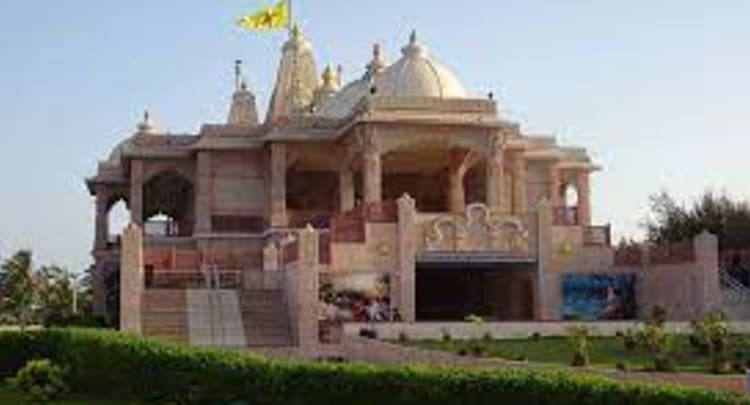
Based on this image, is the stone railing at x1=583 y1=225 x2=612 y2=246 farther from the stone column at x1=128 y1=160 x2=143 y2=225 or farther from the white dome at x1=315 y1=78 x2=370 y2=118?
the stone column at x1=128 y1=160 x2=143 y2=225

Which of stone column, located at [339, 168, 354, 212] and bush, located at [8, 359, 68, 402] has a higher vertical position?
stone column, located at [339, 168, 354, 212]

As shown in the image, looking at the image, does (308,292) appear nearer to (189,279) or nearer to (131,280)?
(131,280)

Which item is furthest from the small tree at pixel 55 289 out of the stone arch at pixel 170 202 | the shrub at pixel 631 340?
the shrub at pixel 631 340

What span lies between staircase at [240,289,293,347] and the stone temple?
0.06m

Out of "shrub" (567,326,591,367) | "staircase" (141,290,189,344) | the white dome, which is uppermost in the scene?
the white dome

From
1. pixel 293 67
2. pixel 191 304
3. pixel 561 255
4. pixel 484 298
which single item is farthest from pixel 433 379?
pixel 293 67

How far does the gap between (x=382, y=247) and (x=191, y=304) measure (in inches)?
234

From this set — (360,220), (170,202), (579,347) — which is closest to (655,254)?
(360,220)

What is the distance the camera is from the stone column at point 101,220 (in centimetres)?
5209

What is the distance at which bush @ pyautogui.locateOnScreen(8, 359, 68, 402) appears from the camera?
22.2 m

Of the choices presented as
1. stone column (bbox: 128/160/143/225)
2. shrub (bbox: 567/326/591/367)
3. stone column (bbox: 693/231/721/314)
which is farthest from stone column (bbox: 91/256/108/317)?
shrub (bbox: 567/326/591/367)

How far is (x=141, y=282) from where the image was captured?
109 ft

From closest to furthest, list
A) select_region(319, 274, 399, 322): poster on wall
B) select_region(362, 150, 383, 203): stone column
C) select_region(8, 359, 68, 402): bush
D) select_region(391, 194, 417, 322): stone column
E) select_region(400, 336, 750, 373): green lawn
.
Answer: select_region(8, 359, 68, 402): bush → select_region(400, 336, 750, 373): green lawn → select_region(319, 274, 399, 322): poster on wall → select_region(391, 194, 417, 322): stone column → select_region(362, 150, 383, 203): stone column

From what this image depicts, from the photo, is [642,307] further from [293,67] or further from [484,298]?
[293,67]
